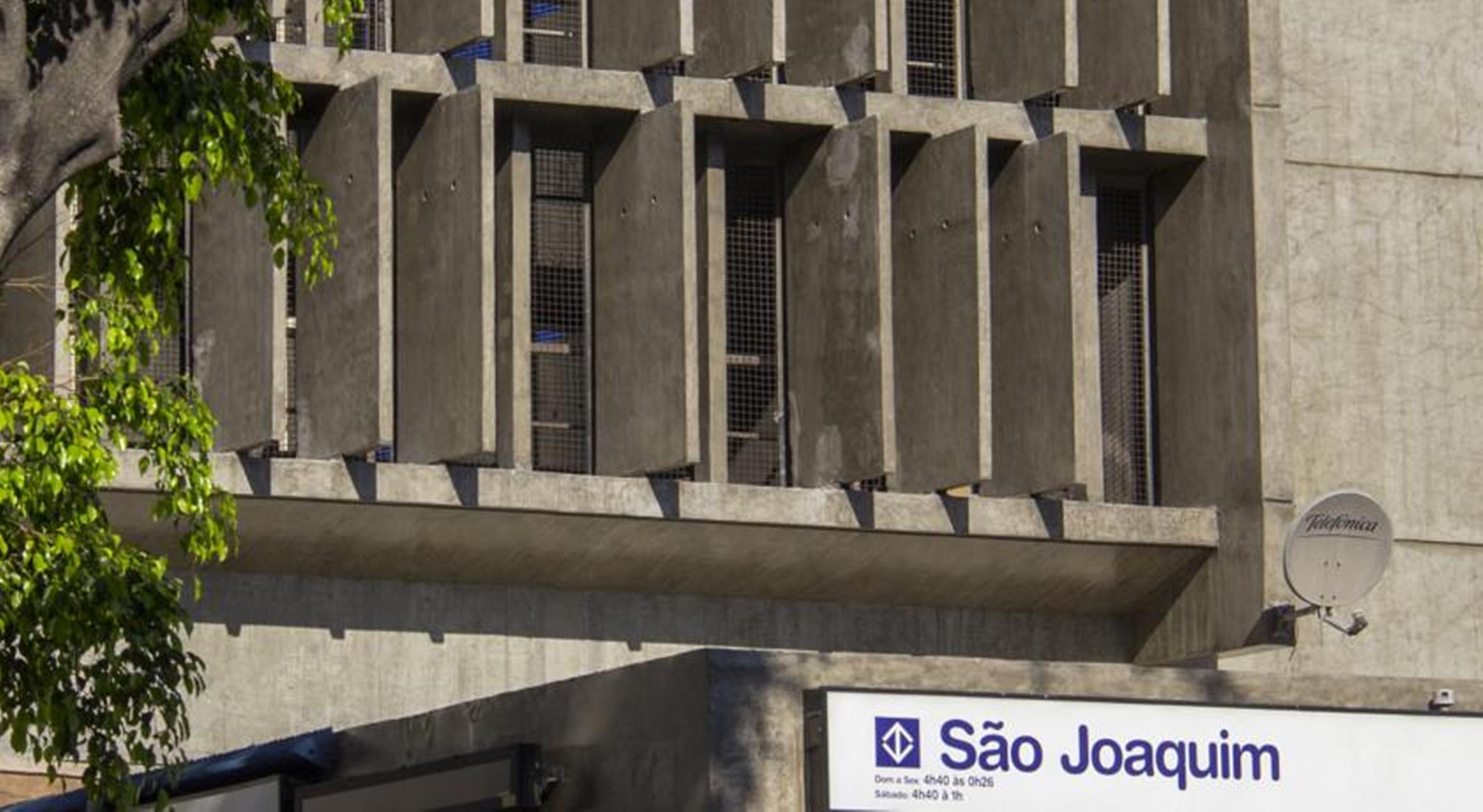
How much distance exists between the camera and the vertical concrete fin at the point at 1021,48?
27406mm

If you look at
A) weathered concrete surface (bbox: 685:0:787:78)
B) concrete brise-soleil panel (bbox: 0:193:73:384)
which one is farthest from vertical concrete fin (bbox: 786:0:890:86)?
concrete brise-soleil panel (bbox: 0:193:73:384)

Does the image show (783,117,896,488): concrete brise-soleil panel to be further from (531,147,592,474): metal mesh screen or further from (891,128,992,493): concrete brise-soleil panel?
(531,147,592,474): metal mesh screen

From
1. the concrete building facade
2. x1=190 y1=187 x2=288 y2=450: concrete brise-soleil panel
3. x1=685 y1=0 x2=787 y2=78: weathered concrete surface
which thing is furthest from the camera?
x1=685 y1=0 x2=787 y2=78: weathered concrete surface

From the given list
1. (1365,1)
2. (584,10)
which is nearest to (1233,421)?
(1365,1)

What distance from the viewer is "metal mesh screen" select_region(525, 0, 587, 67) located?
27031 mm

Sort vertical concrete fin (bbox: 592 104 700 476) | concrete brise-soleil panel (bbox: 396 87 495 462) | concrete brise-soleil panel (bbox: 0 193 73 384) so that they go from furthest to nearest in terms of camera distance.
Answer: vertical concrete fin (bbox: 592 104 700 476) → concrete brise-soleil panel (bbox: 396 87 495 462) → concrete brise-soleil panel (bbox: 0 193 73 384)

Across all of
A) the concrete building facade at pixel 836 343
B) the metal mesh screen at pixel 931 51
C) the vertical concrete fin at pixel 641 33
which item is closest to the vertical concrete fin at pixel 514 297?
the concrete building facade at pixel 836 343

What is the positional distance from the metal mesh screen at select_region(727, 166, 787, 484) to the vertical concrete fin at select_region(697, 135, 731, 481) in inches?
6.2

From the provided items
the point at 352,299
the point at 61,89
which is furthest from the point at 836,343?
the point at 61,89

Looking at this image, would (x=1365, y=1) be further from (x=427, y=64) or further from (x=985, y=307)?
(x=427, y=64)

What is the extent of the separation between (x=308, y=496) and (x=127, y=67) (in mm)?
11124

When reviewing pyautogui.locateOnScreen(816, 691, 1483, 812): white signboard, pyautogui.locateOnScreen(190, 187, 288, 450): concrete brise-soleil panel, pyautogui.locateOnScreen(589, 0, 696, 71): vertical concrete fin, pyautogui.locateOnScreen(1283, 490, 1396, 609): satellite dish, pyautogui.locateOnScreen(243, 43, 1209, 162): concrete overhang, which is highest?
pyautogui.locateOnScreen(589, 0, 696, 71): vertical concrete fin

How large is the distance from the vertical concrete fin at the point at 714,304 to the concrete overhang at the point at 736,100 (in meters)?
0.51

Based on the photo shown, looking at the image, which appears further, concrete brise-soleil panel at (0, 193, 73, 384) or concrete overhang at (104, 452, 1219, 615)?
concrete overhang at (104, 452, 1219, 615)
